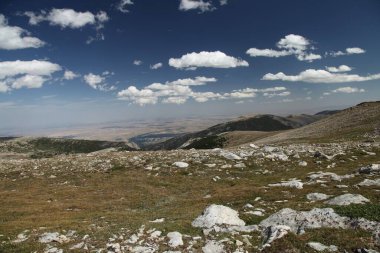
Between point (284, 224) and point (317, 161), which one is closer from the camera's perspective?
point (284, 224)

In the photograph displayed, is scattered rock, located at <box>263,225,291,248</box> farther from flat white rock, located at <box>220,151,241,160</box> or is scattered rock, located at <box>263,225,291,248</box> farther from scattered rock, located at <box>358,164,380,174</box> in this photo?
flat white rock, located at <box>220,151,241,160</box>

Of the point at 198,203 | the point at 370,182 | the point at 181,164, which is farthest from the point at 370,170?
the point at 181,164

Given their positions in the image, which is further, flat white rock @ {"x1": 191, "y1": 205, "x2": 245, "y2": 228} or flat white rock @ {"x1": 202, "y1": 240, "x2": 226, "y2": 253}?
flat white rock @ {"x1": 191, "y1": 205, "x2": 245, "y2": 228}

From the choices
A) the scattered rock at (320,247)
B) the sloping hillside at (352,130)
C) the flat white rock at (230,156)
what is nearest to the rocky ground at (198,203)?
the scattered rock at (320,247)

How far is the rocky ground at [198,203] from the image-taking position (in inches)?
731

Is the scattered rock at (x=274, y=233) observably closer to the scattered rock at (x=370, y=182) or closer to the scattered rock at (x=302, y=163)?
the scattered rock at (x=370, y=182)

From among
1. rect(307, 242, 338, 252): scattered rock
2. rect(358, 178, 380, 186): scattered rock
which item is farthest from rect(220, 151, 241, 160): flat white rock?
rect(307, 242, 338, 252): scattered rock

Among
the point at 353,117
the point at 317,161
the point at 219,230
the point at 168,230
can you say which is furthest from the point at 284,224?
the point at 353,117

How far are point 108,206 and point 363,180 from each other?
79.5ft

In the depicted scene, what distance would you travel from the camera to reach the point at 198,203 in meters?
30.7

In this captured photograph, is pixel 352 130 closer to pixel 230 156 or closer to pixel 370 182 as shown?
pixel 230 156

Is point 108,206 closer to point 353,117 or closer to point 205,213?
point 205,213

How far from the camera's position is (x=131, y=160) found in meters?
60.7

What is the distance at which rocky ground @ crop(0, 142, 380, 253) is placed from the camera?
731 inches
